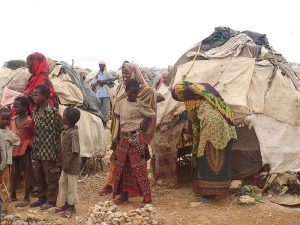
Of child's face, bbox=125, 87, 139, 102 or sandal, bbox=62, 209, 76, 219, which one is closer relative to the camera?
sandal, bbox=62, 209, 76, 219

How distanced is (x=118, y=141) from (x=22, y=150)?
1.19 meters

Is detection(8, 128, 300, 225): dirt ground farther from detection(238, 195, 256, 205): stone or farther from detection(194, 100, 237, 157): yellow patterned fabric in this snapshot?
detection(194, 100, 237, 157): yellow patterned fabric

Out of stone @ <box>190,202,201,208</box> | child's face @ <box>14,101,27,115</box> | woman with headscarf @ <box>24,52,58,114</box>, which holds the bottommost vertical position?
stone @ <box>190,202,201,208</box>

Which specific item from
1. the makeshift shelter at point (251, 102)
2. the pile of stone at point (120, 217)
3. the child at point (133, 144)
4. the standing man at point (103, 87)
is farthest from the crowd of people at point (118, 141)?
the standing man at point (103, 87)

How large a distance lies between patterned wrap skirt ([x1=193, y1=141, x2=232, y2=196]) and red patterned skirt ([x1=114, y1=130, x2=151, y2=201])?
0.72 meters

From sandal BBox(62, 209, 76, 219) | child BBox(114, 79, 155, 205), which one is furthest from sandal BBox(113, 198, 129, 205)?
sandal BBox(62, 209, 76, 219)

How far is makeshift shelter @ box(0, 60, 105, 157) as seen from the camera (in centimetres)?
667

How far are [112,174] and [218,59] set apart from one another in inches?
99.2

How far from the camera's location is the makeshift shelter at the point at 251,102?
593 centimetres

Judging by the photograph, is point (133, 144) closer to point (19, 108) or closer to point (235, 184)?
point (19, 108)

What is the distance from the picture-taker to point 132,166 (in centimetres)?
513

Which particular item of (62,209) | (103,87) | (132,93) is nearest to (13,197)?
(62,209)

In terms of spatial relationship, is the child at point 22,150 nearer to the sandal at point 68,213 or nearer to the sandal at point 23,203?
the sandal at point 23,203

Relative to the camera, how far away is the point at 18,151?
524 cm
